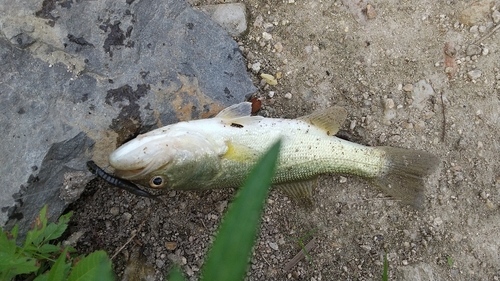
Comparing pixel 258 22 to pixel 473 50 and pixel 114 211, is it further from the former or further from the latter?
pixel 114 211

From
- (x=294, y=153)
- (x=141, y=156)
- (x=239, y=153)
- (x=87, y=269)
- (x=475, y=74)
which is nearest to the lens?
(x=87, y=269)

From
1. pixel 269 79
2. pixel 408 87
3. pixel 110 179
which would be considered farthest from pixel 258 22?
pixel 110 179

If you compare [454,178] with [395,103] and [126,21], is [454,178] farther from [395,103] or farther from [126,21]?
[126,21]

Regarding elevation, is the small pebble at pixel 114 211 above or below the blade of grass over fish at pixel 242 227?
below

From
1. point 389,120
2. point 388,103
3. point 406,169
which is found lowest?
point 406,169

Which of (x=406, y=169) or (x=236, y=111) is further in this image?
(x=406, y=169)

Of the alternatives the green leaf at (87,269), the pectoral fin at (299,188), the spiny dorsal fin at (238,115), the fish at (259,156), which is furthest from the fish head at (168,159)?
the green leaf at (87,269)

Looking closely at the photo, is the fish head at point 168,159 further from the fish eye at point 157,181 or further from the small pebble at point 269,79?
the small pebble at point 269,79
